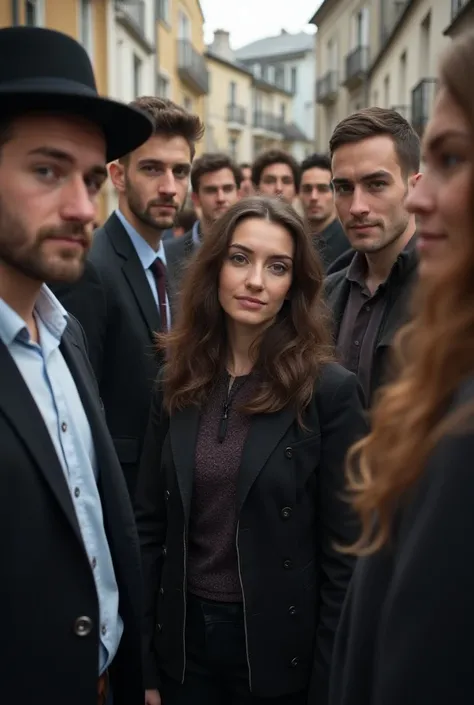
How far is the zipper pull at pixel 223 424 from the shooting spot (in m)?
2.32

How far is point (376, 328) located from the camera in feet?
9.95

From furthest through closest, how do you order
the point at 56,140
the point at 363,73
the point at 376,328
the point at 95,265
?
1. the point at 363,73
2. the point at 95,265
3. the point at 376,328
4. the point at 56,140

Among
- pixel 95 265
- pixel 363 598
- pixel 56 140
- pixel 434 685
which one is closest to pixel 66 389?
pixel 56 140

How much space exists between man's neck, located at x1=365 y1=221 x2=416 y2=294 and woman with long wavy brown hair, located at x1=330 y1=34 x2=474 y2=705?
1.93 meters

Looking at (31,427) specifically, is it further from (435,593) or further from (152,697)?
(152,697)

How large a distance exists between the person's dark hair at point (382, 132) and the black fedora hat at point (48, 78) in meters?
1.67

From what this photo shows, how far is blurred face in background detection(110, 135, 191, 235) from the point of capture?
12.1ft

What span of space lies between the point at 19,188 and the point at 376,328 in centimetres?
179

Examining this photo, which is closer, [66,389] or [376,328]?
[66,389]

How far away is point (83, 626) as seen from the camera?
1677 millimetres

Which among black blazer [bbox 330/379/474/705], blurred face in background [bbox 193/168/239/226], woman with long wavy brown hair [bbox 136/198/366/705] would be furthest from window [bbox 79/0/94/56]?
black blazer [bbox 330/379/474/705]

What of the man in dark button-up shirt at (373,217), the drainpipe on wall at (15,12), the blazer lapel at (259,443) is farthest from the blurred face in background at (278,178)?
the drainpipe on wall at (15,12)

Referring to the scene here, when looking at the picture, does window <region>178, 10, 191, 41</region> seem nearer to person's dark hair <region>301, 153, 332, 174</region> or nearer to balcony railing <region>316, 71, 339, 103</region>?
balcony railing <region>316, 71, 339, 103</region>

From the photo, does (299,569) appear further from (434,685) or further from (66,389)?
(434,685)
